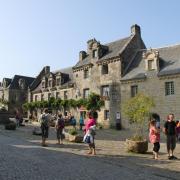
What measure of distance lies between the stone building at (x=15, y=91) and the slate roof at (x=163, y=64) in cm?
2984

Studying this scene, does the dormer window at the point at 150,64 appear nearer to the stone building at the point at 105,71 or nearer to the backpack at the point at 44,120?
the stone building at the point at 105,71

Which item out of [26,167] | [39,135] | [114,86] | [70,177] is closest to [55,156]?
[26,167]

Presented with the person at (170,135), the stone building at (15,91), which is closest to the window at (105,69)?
the person at (170,135)

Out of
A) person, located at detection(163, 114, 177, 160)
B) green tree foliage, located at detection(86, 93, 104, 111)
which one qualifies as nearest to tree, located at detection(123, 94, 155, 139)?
person, located at detection(163, 114, 177, 160)

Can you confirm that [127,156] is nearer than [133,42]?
Yes

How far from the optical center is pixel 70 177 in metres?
8.26

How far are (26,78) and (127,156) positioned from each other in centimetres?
5165

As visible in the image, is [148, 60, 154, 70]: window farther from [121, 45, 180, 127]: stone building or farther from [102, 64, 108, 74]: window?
[102, 64, 108, 74]: window

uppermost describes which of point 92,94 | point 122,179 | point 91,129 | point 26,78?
point 26,78

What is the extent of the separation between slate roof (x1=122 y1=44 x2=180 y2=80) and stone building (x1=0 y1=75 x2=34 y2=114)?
2984 centimetres

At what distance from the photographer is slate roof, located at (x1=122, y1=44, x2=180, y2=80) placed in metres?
30.3

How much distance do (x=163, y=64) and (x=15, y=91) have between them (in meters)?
36.6

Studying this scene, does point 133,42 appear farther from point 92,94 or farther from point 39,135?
point 39,135

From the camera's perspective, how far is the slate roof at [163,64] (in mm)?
30322
